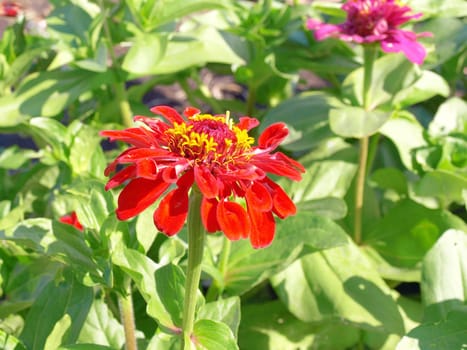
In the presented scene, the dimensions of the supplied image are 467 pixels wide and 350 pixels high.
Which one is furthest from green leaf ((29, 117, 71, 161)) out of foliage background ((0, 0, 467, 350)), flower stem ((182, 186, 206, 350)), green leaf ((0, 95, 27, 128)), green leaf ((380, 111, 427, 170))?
green leaf ((380, 111, 427, 170))

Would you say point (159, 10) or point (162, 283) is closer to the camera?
point (162, 283)

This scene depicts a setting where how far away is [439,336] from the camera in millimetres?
910

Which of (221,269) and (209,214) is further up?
(209,214)

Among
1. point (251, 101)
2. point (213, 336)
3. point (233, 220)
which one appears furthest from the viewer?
point (251, 101)

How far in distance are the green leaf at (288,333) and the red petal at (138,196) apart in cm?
69

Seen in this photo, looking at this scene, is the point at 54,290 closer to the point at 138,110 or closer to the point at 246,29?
the point at 138,110

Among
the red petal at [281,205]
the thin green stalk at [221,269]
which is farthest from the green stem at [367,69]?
the red petal at [281,205]

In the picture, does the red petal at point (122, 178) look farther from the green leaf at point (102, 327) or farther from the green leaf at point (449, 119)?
the green leaf at point (449, 119)

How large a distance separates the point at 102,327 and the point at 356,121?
25.2 inches

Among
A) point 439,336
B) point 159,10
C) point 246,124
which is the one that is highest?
point 246,124

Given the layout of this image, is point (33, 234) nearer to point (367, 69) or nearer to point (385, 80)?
point (367, 69)

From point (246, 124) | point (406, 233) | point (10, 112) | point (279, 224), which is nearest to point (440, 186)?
point (406, 233)

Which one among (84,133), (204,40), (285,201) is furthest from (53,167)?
(285,201)

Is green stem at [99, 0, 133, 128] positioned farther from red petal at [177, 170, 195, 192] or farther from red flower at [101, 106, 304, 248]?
red petal at [177, 170, 195, 192]
